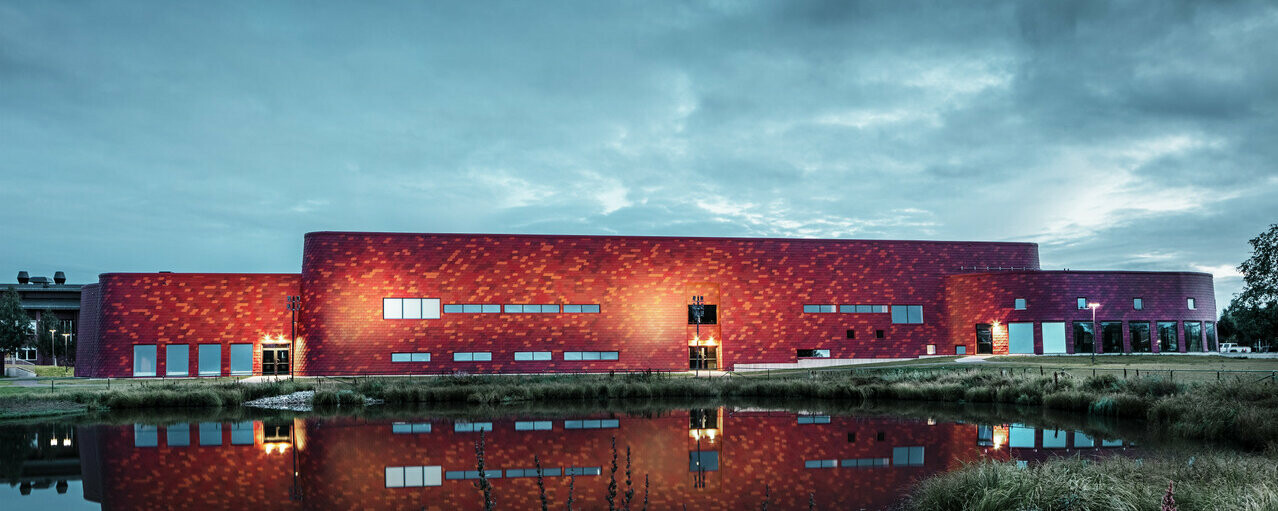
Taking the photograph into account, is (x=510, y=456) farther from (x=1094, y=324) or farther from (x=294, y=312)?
(x=1094, y=324)

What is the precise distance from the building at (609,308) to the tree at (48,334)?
710 inches

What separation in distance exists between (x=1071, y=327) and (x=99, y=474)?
47957 mm

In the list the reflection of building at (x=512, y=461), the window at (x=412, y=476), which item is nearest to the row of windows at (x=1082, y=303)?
the reflection of building at (x=512, y=461)

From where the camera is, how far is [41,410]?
29.0 m

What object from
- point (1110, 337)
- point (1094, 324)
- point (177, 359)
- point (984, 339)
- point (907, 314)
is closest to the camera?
point (177, 359)

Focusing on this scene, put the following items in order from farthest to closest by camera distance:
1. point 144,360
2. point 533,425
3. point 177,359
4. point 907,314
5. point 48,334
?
point 48,334 → point 907,314 → point 177,359 → point 144,360 → point 533,425

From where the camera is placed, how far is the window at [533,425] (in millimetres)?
23234

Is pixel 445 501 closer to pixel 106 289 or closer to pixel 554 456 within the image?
pixel 554 456

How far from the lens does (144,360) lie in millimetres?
46844

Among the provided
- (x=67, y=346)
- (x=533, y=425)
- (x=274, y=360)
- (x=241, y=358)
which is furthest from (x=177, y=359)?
(x=533, y=425)

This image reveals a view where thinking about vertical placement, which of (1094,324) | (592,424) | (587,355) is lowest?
(592,424)

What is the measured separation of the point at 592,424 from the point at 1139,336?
39.3 metres

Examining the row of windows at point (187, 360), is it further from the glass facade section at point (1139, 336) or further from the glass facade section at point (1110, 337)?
the glass facade section at point (1139, 336)

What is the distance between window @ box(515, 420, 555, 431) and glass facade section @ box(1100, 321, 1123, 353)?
37.7 meters
